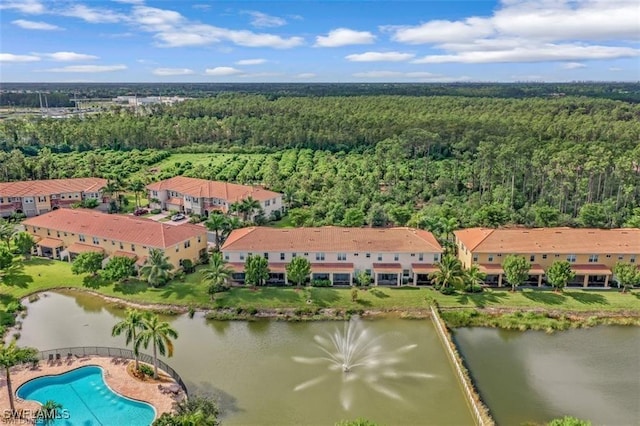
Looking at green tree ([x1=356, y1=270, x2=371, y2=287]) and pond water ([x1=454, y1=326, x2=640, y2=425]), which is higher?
green tree ([x1=356, y1=270, x2=371, y2=287])

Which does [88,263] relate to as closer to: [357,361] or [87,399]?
[87,399]

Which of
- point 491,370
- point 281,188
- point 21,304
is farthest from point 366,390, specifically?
point 281,188

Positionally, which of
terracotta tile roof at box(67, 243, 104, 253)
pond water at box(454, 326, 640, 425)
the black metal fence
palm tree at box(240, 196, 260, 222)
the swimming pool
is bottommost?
pond water at box(454, 326, 640, 425)

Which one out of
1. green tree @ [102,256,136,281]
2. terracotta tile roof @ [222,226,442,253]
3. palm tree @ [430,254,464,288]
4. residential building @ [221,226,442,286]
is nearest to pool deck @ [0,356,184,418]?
green tree @ [102,256,136,281]

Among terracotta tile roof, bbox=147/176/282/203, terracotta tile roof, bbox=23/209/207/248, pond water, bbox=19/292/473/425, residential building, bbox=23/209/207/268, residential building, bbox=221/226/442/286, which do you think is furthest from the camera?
terracotta tile roof, bbox=147/176/282/203

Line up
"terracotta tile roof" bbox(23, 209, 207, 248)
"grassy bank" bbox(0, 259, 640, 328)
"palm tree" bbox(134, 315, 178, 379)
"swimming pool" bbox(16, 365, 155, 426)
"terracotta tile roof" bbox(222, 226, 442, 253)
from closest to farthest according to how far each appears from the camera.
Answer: "swimming pool" bbox(16, 365, 155, 426) → "palm tree" bbox(134, 315, 178, 379) → "grassy bank" bbox(0, 259, 640, 328) → "terracotta tile roof" bbox(222, 226, 442, 253) → "terracotta tile roof" bbox(23, 209, 207, 248)

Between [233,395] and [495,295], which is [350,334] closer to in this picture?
[233,395]

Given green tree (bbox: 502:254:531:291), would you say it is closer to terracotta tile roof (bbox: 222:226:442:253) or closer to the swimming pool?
terracotta tile roof (bbox: 222:226:442:253)

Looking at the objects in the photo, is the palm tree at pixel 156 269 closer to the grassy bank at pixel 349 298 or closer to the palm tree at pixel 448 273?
the grassy bank at pixel 349 298

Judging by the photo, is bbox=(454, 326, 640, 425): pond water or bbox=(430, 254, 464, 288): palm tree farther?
bbox=(430, 254, 464, 288): palm tree

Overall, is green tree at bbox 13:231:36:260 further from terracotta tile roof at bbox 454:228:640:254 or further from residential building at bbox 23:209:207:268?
terracotta tile roof at bbox 454:228:640:254
